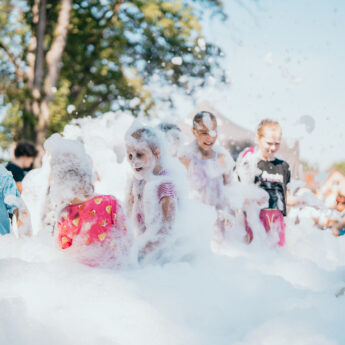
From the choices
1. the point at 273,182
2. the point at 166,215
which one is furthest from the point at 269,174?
the point at 166,215

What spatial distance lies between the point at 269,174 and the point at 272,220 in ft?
1.33

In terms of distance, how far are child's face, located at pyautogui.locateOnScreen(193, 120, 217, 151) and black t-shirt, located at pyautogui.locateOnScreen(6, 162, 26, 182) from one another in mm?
1730

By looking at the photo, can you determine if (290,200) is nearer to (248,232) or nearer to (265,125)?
(248,232)

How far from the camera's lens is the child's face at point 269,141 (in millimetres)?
4566

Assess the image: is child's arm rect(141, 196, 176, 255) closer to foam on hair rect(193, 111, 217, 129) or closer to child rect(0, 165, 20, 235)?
child rect(0, 165, 20, 235)

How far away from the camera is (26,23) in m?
13.8

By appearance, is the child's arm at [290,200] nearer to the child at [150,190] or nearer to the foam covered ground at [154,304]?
the foam covered ground at [154,304]

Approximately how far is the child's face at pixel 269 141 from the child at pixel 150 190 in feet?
5.70

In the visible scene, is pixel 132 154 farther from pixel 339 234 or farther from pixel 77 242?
pixel 339 234

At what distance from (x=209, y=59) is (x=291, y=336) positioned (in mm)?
13267

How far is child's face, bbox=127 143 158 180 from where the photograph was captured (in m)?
3.00

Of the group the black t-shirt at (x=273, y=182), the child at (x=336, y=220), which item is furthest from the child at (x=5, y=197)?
the child at (x=336, y=220)

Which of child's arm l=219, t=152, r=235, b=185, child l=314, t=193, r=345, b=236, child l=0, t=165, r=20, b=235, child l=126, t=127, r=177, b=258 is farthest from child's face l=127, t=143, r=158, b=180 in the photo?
child l=314, t=193, r=345, b=236

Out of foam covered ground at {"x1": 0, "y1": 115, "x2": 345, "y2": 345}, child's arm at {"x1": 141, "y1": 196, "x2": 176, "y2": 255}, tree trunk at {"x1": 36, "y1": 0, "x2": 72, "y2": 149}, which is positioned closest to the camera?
foam covered ground at {"x1": 0, "y1": 115, "x2": 345, "y2": 345}
